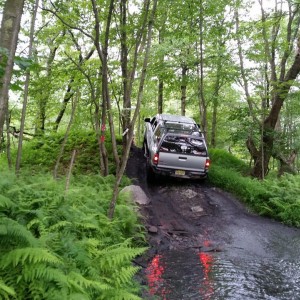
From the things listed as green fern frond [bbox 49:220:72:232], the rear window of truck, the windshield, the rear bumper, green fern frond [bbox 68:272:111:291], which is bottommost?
green fern frond [bbox 68:272:111:291]

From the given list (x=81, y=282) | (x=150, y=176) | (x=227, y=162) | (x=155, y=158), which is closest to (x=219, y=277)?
(x=81, y=282)

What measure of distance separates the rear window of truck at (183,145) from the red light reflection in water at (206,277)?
4.21 m

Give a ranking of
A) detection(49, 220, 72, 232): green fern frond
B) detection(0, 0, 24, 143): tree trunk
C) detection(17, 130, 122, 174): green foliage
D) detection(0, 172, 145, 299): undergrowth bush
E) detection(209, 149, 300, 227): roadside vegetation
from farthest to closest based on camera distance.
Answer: detection(17, 130, 122, 174): green foliage, detection(209, 149, 300, 227): roadside vegetation, detection(49, 220, 72, 232): green fern frond, detection(0, 0, 24, 143): tree trunk, detection(0, 172, 145, 299): undergrowth bush

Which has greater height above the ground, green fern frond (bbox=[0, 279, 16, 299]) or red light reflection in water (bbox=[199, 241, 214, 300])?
green fern frond (bbox=[0, 279, 16, 299])

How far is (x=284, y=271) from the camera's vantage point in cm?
716

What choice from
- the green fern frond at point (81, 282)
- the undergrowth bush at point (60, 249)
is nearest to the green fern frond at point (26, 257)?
the undergrowth bush at point (60, 249)

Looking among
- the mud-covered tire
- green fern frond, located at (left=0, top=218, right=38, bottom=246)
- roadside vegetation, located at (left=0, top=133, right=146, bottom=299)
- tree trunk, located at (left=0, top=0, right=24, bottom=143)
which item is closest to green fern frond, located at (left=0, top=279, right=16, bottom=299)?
roadside vegetation, located at (left=0, top=133, right=146, bottom=299)

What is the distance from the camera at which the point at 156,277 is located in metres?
6.59

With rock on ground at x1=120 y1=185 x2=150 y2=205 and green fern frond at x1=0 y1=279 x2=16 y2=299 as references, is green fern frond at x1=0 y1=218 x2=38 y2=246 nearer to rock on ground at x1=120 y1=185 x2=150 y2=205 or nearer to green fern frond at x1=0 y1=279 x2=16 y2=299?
green fern frond at x1=0 y1=279 x2=16 y2=299

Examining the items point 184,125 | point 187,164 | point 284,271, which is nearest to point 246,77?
point 184,125

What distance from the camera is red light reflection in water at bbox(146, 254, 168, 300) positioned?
5969 mm

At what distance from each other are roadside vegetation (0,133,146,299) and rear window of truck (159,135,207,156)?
3.34 meters

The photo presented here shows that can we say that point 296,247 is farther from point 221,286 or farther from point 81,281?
point 81,281

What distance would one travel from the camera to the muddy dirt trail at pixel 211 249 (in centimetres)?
627
